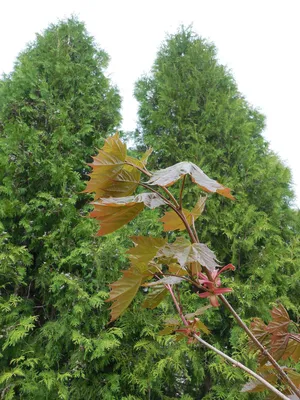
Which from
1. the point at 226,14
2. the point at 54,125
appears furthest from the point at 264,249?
the point at 226,14

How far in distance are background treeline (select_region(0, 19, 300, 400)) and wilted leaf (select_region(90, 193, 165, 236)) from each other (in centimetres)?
188

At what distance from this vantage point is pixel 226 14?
5.20 m

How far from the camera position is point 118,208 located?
1.79 feet

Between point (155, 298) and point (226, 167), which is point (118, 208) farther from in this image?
point (226, 167)

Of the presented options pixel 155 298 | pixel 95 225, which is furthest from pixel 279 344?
pixel 95 225

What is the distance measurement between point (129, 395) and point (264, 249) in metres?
2.07

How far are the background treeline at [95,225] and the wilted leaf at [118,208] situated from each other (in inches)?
74.0

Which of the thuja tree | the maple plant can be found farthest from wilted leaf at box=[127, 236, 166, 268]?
the thuja tree

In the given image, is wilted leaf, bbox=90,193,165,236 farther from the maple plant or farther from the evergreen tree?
the evergreen tree

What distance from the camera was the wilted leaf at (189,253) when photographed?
50 centimetres

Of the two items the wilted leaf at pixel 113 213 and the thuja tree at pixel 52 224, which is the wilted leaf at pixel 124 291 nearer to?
the wilted leaf at pixel 113 213

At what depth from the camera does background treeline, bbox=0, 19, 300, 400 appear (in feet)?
9.72

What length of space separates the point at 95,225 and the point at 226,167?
1.79 meters

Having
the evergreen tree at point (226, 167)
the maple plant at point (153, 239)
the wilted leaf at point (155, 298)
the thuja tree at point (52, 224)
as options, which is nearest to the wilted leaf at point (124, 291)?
the maple plant at point (153, 239)
